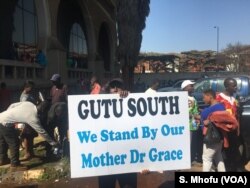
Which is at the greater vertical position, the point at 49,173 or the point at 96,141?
the point at 96,141

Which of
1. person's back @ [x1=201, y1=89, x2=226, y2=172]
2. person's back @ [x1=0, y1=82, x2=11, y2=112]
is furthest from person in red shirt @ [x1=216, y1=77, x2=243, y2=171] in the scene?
person's back @ [x1=0, y1=82, x2=11, y2=112]

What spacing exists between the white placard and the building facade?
10805mm

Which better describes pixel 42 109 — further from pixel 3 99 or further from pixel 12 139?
pixel 3 99

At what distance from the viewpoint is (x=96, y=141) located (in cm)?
507

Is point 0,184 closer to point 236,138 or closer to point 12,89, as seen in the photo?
point 236,138

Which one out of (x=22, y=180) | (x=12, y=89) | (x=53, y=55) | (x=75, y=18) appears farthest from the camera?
(x=75, y=18)

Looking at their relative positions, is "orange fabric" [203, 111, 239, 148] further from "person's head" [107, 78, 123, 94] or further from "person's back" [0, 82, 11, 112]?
"person's back" [0, 82, 11, 112]

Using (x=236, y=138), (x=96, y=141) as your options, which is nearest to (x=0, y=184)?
(x=96, y=141)

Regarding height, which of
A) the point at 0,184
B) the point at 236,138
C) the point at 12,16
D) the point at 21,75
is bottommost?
the point at 0,184

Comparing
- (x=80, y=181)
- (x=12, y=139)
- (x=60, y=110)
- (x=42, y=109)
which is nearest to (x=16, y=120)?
(x=12, y=139)

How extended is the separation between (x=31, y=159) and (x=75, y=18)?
20938 mm

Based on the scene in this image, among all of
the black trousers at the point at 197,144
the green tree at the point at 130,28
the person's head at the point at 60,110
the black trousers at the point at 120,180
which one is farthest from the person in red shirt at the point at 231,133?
the green tree at the point at 130,28

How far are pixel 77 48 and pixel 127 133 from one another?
25124mm

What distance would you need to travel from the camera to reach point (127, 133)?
5.14m
